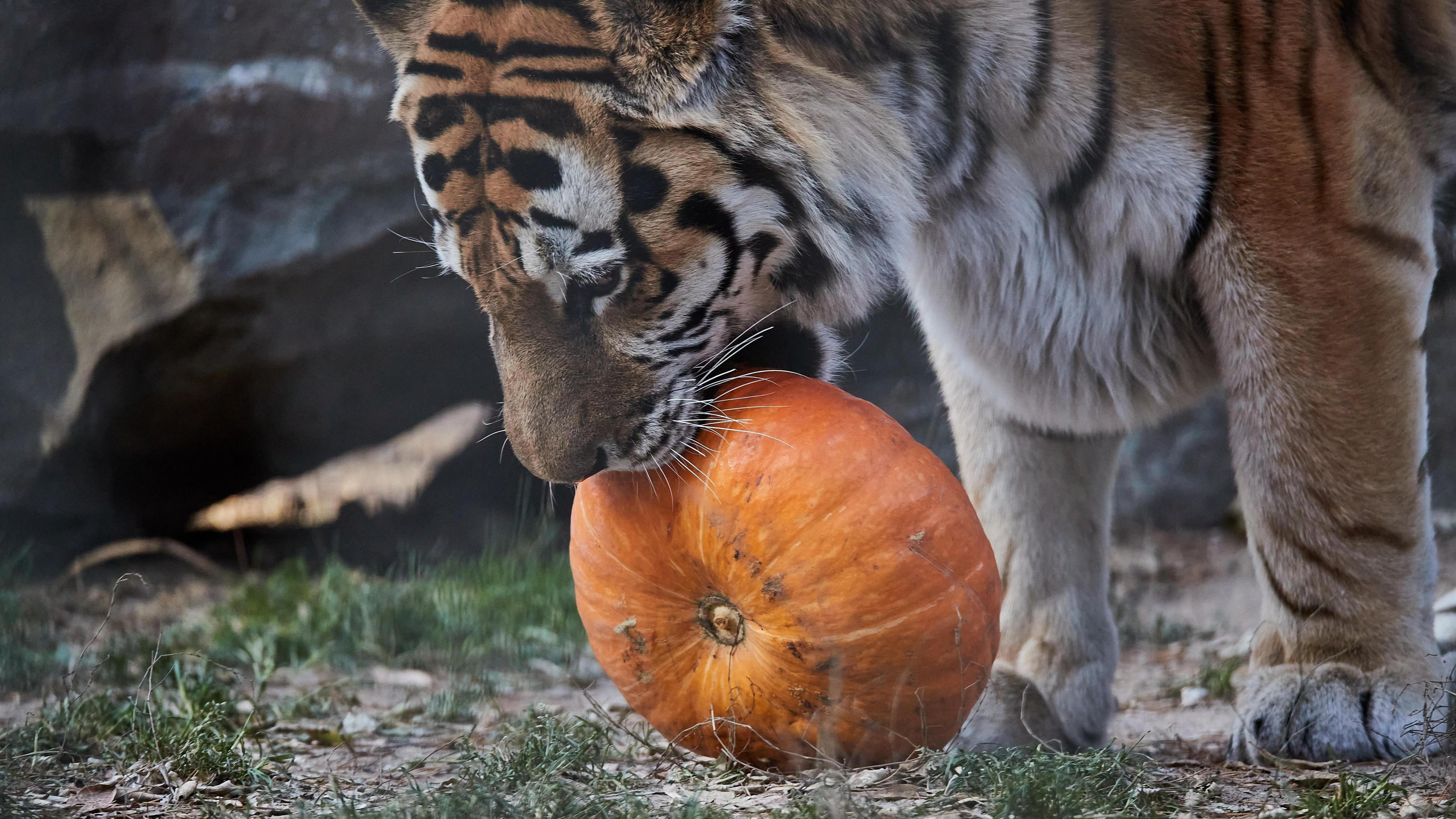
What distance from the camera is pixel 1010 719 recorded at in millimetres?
2021

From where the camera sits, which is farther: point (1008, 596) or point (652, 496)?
point (1008, 596)

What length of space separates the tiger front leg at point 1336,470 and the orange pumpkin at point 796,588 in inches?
20.6

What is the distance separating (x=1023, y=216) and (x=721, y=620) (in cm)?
83

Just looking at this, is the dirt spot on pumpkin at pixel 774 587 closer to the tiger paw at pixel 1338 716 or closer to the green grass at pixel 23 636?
the tiger paw at pixel 1338 716

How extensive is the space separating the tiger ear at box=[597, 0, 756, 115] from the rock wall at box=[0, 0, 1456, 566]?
1795 millimetres

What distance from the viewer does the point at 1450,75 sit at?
1.96m

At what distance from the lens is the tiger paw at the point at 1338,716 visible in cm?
184

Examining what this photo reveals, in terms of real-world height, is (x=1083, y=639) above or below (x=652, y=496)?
below

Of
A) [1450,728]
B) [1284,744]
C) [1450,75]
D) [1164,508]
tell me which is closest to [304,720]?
[1284,744]

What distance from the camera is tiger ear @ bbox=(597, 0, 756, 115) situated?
1702mm

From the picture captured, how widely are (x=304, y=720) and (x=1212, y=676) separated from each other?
185 centimetres

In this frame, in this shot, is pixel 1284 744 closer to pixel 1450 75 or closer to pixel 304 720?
pixel 1450 75

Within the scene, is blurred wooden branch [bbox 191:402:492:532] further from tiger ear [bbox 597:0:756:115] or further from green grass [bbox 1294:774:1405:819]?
green grass [bbox 1294:774:1405:819]

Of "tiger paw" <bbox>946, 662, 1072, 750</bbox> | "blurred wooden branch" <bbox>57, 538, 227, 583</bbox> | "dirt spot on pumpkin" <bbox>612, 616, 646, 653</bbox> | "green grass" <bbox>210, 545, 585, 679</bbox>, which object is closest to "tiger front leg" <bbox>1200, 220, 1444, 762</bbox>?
"tiger paw" <bbox>946, 662, 1072, 750</bbox>
